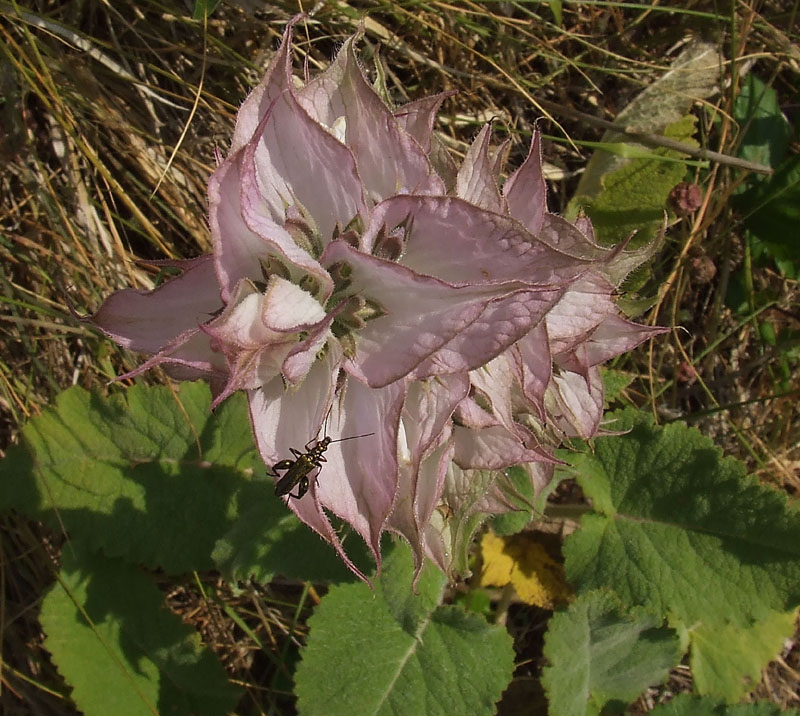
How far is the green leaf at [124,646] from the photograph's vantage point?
236 cm

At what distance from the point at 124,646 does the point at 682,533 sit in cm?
165

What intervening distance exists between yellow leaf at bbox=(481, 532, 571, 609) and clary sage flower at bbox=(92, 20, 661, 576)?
1.34m

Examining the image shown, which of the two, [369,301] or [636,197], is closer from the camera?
[369,301]

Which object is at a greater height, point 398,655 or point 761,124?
point 761,124

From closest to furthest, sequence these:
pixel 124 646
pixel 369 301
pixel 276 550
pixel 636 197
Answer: pixel 369 301
pixel 276 550
pixel 124 646
pixel 636 197

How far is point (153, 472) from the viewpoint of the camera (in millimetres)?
2322

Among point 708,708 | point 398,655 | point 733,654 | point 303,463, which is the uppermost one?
point 303,463

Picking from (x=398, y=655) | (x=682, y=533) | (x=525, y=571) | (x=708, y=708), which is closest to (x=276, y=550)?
(x=398, y=655)

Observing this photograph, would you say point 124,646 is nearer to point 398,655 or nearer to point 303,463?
point 398,655

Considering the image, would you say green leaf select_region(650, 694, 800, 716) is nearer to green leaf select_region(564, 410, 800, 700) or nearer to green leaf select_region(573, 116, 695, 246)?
green leaf select_region(564, 410, 800, 700)

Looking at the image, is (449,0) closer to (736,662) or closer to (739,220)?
(739,220)

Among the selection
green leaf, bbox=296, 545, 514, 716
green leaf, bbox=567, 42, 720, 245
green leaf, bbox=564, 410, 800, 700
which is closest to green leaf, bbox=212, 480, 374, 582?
green leaf, bbox=296, 545, 514, 716

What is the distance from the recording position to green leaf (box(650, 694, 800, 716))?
88.6 inches

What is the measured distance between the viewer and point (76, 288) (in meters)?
2.54
